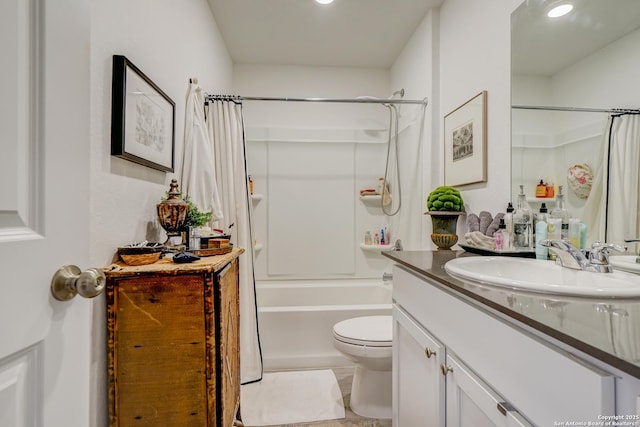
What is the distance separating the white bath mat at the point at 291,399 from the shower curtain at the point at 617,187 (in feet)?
5.10

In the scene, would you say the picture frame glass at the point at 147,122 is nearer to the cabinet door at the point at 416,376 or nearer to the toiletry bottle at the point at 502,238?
the cabinet door at the point at 416,376

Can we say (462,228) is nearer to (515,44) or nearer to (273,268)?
(515,44)

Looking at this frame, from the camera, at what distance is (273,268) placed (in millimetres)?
2984

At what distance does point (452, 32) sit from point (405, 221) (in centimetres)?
143

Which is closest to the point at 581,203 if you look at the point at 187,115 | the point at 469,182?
the point at 469,182

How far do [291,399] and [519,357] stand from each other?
5.35 feet

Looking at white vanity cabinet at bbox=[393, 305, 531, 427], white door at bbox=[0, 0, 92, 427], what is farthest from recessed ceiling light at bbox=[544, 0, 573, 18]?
white door at bbox=[0, 0, 92, 427]

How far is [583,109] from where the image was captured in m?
1.09

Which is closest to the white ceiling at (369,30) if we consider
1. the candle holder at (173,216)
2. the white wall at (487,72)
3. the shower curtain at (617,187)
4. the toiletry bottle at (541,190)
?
the white wall at (487,72)

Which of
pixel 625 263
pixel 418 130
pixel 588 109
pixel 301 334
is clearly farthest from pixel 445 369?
pixel 418 130

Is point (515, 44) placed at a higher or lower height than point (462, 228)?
higher

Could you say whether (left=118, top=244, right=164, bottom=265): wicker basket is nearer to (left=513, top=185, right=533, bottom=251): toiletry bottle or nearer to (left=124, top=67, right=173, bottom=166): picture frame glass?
(left=124, top=67, right=173, bottom=166): picture frame glass

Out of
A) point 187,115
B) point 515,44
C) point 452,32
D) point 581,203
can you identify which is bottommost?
point 581,203

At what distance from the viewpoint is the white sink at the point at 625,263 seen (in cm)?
91
